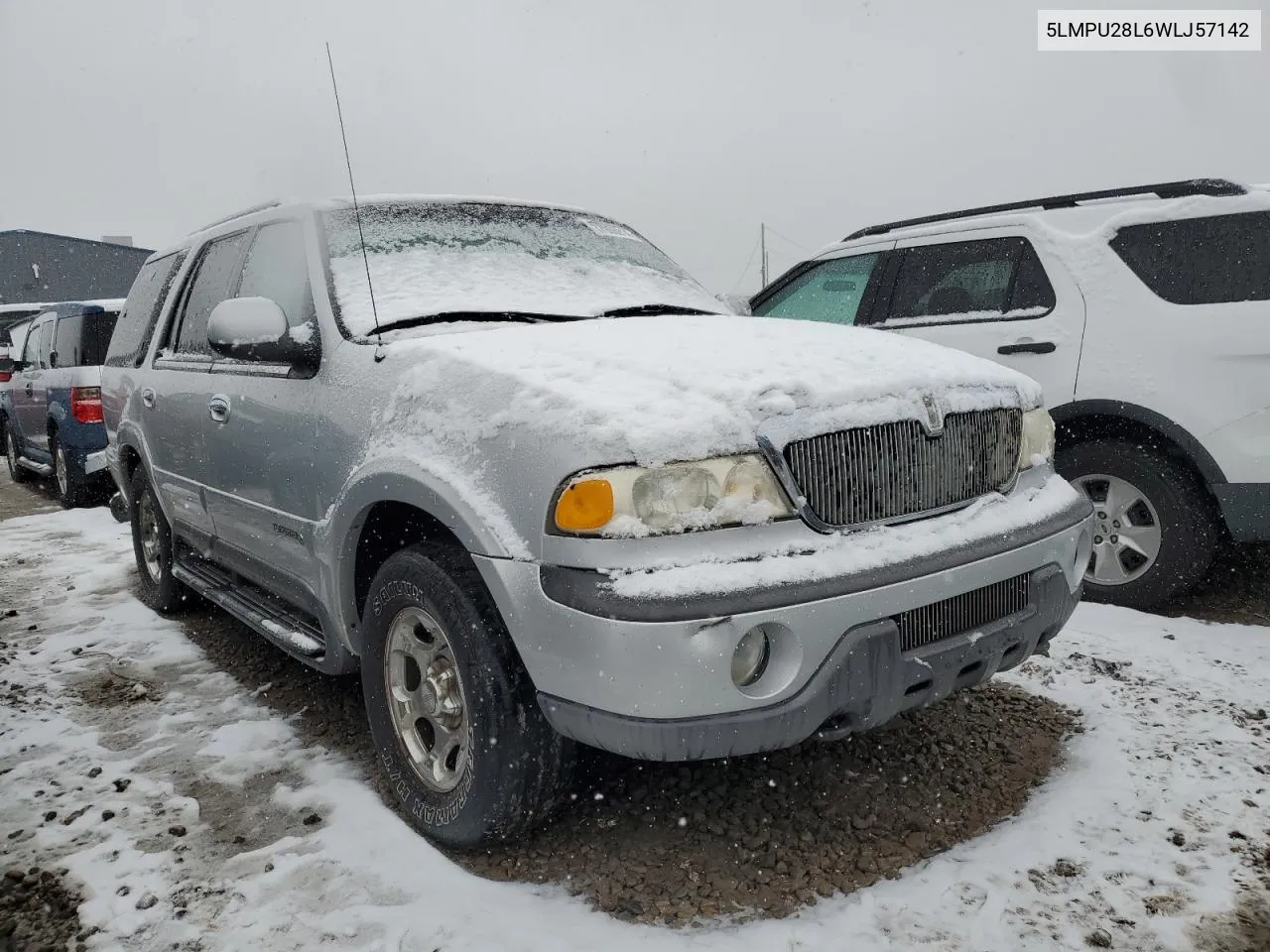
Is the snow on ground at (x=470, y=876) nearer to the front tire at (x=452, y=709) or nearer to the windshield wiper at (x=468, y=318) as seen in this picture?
the front tire at (x=452, y=709)

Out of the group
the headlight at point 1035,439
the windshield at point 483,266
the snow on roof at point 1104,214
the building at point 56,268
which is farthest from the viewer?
the building at point 56,268

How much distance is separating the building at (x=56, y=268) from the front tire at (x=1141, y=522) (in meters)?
36.4

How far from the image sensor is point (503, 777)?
2.14 metres

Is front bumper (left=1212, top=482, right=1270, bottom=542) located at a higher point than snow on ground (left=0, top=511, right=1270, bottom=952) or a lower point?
higher

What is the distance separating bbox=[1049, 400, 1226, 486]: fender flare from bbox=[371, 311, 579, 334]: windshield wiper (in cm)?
241

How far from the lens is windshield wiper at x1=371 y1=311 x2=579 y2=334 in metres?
2.69

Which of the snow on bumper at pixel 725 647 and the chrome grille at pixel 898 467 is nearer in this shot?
the snow on bumper at pixel 725 647

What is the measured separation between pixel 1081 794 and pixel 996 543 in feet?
2.92

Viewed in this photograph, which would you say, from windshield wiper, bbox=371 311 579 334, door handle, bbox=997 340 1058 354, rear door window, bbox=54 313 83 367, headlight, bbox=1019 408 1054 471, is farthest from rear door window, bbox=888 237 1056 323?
rear door window, bbox=54 313 83 367

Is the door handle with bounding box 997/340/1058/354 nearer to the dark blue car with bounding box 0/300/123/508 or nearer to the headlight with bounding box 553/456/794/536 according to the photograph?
the headlight with bounding box 553/456/794/536

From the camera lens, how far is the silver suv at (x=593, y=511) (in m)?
1.90

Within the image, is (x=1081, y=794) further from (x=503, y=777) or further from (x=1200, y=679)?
(x=503, y=777)

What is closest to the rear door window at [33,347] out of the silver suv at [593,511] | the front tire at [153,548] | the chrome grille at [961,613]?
the front tire at [153,548]

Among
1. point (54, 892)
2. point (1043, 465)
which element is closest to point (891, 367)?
point (1043, 465)
